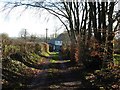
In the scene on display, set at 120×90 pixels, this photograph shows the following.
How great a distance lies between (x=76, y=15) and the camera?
3125 cm

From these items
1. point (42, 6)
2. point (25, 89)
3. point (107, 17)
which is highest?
point (42, 6)

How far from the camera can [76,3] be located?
1201 inches

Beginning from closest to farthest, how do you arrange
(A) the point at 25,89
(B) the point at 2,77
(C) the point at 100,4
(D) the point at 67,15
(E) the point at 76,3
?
(A) the point at 25,89 < (B) the point at 2,77 < (C) the point at 100,4 < (E) the point at 76,3 < (D) the point at 67,15

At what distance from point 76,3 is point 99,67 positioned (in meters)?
12.7

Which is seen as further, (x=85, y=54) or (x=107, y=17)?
(x=85, y=54)

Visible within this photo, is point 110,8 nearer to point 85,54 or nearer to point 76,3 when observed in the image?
point 85,54

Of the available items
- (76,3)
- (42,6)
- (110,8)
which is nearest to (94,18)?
(110,8)

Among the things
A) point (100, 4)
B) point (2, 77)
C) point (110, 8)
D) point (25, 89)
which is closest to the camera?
point (25, 89)

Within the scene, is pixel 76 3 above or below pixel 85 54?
above

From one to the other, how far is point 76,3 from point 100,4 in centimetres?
1170

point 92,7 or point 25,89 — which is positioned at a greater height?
point 92,7

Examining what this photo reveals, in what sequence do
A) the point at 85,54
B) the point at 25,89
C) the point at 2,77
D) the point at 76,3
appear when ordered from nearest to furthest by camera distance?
the point at 25,89 → the point at 2,77 → the point at 85,54 → the point at 76,3

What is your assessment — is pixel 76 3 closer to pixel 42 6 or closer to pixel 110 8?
pixel 42 6

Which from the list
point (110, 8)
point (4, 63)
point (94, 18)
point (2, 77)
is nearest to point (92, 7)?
point (94, 18)
